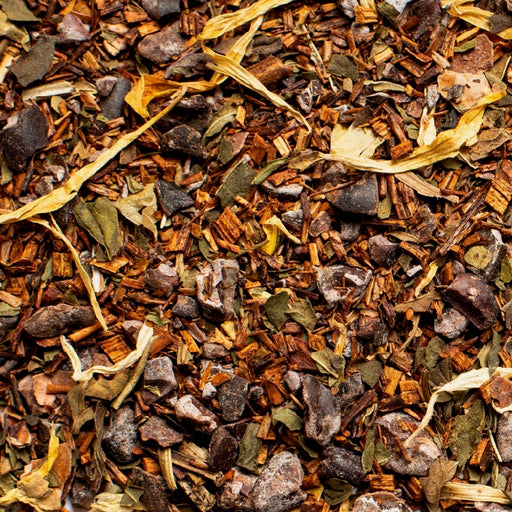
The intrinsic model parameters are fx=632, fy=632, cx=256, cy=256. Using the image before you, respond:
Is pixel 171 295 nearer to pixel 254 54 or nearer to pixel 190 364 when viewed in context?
pixel 190 364

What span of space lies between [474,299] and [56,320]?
1354 mm

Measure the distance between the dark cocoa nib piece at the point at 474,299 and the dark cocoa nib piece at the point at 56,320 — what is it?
3.90 ft

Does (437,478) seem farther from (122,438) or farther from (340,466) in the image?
(122,438)

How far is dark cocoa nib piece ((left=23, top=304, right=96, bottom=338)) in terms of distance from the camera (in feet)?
6.80

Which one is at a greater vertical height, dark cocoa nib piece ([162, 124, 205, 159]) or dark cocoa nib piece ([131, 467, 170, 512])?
dark cocoa nib piece ([162, 124, 205, 159])

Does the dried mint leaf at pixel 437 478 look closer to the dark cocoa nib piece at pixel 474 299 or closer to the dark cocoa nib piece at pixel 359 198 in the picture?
the dark cocoa nib piece at pixel 474 299

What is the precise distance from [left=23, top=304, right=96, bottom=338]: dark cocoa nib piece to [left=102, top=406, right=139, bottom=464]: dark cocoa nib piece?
333 millimetres

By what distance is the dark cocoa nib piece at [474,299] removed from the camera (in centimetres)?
202

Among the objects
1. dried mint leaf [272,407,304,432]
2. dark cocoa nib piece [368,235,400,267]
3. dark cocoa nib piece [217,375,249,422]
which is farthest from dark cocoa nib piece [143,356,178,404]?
dark cocoa nib piece [368,235,400,267]

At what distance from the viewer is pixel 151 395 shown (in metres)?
2.04

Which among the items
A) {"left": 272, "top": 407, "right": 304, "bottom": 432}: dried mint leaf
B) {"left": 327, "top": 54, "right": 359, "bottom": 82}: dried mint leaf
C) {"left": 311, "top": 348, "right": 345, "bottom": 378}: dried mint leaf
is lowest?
{"left": 272, "top": 407, "right": 304, "bottom": 432}: dried mint leaf

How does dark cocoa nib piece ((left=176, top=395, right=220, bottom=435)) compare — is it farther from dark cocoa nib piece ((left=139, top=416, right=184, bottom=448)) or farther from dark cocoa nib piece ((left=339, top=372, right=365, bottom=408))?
dark cocoa nib piece ((left=339, top=372, right=365, bottom=408))

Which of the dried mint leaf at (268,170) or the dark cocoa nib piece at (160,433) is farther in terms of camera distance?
the dried mint leaf at (268,170)

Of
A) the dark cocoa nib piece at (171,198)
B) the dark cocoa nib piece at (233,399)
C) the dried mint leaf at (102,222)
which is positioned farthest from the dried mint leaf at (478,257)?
the dried mint leaf at (102,222)
